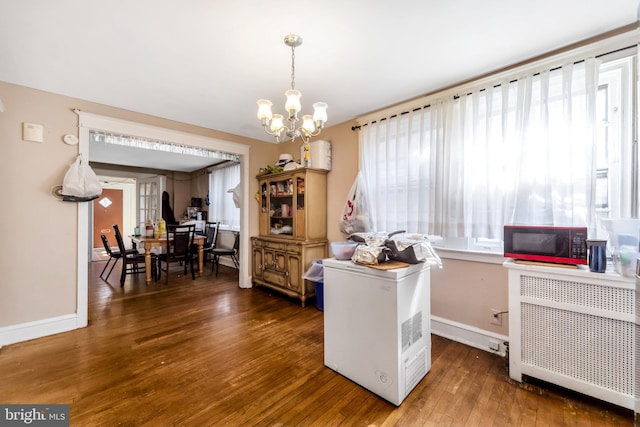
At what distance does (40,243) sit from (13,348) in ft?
3.12

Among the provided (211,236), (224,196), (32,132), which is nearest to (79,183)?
(32,132)

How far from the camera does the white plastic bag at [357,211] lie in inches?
117

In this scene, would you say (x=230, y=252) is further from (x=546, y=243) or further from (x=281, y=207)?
(x=546, y=243)

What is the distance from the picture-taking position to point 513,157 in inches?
81.5

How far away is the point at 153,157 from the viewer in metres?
5.30

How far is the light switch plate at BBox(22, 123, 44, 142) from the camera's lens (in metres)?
2.42

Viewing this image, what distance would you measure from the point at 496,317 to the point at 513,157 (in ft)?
4.49

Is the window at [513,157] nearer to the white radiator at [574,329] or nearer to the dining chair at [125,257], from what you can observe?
the white radiator at [574,329]

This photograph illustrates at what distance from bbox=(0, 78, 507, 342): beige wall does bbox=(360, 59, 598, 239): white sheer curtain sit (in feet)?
1.77

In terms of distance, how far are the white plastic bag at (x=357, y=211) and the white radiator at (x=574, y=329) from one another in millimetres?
1456

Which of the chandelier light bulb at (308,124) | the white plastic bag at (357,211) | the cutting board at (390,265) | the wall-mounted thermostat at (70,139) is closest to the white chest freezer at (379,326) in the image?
the cutting board at (390,265)

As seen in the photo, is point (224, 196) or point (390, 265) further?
point (224, 196)

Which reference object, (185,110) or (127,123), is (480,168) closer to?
(185,110)

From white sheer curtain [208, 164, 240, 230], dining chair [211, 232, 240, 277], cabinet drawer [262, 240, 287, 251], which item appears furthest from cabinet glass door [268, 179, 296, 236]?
white sheer curtain [208, 164, 240, 230]
